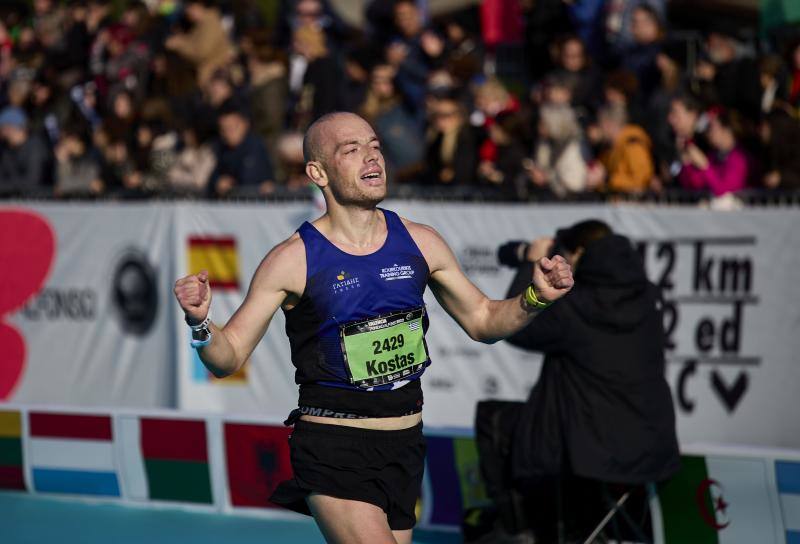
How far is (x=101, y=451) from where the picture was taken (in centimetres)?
966

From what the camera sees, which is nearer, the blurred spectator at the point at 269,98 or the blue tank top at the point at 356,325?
the blue tank top at the point at 356,325

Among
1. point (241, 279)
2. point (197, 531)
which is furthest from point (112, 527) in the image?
point (241, 279)

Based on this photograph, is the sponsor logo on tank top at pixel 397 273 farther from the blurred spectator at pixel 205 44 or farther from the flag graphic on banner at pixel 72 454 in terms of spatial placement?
the blurred spectator at pixel 205 44

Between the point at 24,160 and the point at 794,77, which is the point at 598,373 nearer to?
the point at 794,77

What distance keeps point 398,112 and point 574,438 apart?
5.19m

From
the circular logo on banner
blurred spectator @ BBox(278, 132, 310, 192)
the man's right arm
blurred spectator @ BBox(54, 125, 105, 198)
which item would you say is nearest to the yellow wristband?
the man's right arm

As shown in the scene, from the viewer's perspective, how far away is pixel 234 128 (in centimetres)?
1188

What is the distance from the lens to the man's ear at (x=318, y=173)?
5.20 metres

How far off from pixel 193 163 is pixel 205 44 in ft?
8.35

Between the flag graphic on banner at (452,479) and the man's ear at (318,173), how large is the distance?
335cm

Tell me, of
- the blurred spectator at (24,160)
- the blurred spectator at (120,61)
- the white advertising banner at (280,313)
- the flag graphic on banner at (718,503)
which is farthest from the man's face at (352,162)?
the blurred spectator at (120,61)

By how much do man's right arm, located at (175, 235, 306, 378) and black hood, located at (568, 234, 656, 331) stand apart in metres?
2.11

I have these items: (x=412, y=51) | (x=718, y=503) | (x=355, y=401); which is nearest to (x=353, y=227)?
(x=355, y=401)

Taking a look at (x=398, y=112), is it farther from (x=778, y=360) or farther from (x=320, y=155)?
(x=320, y=155)
